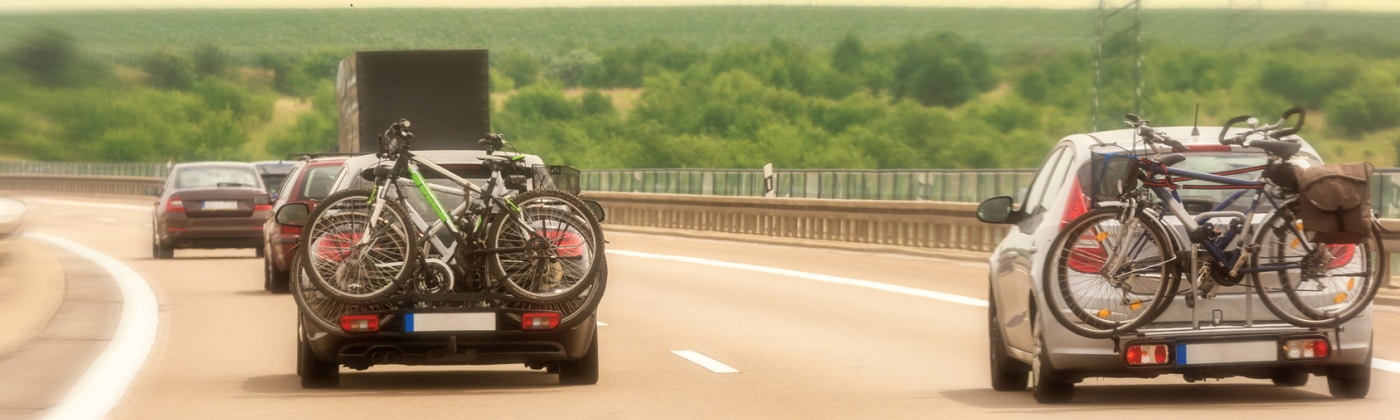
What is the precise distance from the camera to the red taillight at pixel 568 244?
12.4m

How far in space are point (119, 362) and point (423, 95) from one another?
17431 millimetres

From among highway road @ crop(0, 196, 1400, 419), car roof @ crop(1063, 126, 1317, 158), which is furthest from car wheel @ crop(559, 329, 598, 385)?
car roof @ crop(1063, 126, 1317, 158)

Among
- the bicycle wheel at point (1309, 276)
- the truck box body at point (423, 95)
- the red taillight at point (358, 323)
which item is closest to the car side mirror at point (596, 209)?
the red taillight at point (358, 323)

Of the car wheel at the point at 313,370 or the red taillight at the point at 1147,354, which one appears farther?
the car wheel at the point at 313,370

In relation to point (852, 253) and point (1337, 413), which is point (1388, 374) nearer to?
point (1337, 413)

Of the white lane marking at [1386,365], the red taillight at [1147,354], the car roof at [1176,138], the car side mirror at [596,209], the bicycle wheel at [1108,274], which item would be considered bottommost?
the white lane marking at [1386,365]

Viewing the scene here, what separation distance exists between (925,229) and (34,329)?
1852 centimetres

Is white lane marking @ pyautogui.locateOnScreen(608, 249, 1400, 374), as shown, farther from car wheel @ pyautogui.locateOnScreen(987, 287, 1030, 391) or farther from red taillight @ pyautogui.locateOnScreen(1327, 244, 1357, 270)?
red taillight @ pyautogui.locateOnScreen(1327, 244, 1357, 270)

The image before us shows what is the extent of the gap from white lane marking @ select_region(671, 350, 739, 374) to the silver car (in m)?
2.80

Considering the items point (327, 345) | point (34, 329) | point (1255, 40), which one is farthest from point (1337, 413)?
point (1255, 40)

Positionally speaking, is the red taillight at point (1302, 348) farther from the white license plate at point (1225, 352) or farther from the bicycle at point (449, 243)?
the bicycle at point (449, 243)

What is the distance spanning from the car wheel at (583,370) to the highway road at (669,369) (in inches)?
5.6

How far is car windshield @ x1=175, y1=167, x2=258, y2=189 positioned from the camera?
3222 centimetres

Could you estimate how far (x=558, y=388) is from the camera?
13.1 m
